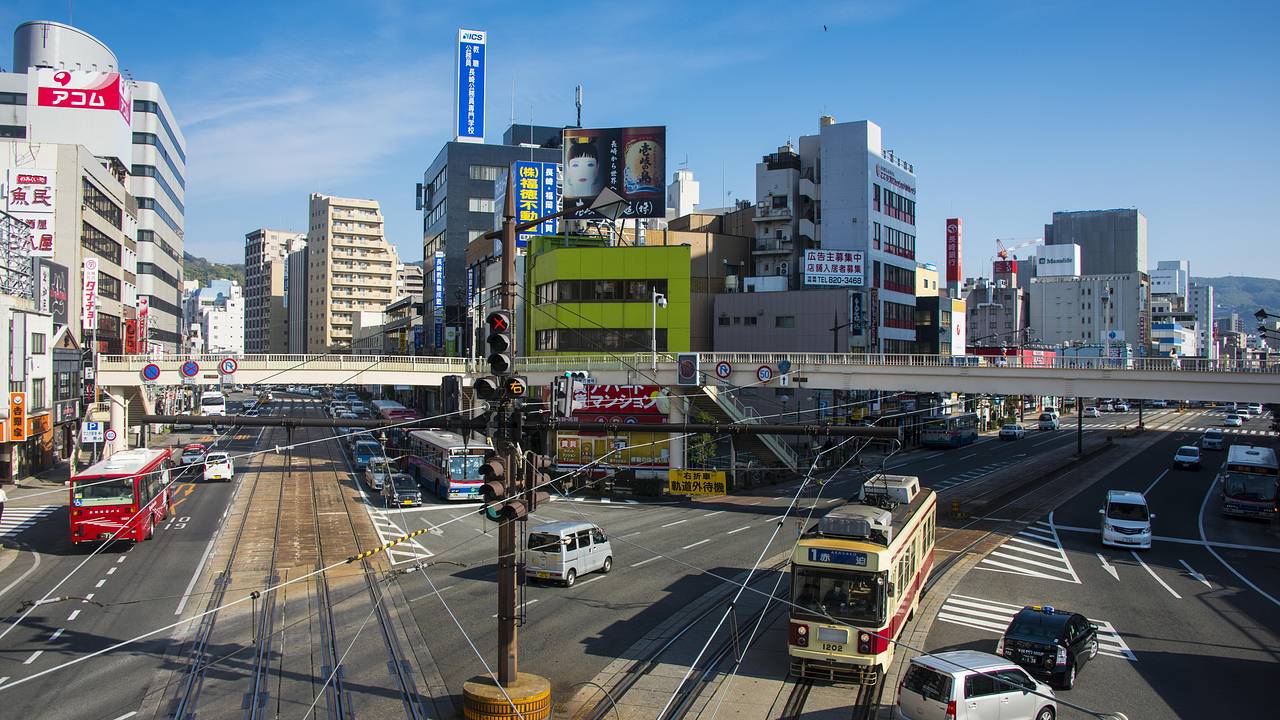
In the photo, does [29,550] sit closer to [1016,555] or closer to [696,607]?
[696,607]

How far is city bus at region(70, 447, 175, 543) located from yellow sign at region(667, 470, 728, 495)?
20150 mm

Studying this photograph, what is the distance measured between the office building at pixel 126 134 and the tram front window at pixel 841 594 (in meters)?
68.9

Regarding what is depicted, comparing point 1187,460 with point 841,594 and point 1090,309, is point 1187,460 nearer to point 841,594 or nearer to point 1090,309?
point 841,594

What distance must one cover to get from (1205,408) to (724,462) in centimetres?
16072

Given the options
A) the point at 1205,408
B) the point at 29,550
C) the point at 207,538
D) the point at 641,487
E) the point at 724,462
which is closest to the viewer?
the point at 29,550

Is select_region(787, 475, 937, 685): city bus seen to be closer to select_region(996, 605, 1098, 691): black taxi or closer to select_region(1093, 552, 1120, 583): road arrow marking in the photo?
select_region(996, 605, 1098, 691): black taxi

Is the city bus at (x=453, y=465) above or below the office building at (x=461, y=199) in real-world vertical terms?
below

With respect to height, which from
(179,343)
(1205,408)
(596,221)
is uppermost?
(596,221)

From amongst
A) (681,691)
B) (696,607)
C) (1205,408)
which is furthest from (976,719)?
(1205,408)

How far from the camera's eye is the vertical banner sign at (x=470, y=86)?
10481 cm

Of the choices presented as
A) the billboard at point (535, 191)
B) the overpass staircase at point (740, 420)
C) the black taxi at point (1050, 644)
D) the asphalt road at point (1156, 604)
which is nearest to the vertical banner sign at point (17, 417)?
the overpass staircase at point (740, 420)

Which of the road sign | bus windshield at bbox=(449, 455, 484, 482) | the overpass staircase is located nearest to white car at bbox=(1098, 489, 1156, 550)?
the road sign

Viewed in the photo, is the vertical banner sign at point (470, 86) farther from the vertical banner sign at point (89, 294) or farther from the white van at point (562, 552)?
the white van at point (562, 552)

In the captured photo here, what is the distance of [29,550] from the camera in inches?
1293
